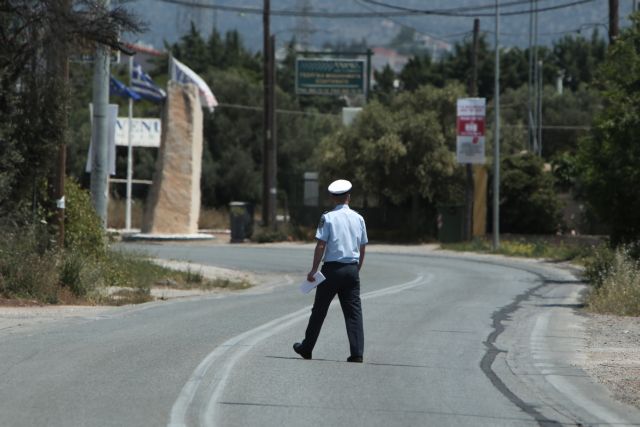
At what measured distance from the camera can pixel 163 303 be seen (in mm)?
21500

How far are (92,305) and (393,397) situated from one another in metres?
10.9

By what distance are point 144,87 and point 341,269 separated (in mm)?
38138

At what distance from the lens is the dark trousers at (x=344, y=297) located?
511 inches

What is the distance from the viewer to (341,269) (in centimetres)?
1298

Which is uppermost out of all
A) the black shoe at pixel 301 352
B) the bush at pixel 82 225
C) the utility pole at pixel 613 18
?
the utility pole at pixel 613 18

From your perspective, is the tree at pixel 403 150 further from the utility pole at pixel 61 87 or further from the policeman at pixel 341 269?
the policeman at pixel 341 269

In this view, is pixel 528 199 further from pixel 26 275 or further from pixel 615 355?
pixel 615 355

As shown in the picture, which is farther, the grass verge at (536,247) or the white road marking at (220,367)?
the grass verge at (536,247)

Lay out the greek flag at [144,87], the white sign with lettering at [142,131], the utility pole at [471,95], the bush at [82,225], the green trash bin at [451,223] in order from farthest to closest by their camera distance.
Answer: the white sign with lettering at [142,131] → the green trash bin at [451,223] → the greek flag at [144,87] → the utility pole at [471,95] → the bush at [82,225]

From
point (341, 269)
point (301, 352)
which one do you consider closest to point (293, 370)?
point (301, 352)

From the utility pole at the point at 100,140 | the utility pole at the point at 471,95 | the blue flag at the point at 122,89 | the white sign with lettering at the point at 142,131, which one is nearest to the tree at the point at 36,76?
the utility pole at the point at 100,140

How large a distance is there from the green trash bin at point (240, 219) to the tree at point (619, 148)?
962 inches

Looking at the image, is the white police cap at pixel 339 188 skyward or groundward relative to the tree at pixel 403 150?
groundward

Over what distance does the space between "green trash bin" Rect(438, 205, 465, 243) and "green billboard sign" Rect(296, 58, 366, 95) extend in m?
22.4
